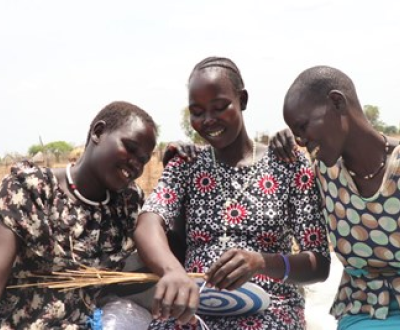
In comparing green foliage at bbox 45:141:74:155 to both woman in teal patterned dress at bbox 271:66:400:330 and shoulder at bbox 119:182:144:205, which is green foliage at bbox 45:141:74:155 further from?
woman in teal patterned dress at bbox 271:66:400:330

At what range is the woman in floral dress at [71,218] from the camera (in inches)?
94.3

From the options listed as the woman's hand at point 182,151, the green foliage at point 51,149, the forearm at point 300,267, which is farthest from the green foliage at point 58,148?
the forearm at point 300,267

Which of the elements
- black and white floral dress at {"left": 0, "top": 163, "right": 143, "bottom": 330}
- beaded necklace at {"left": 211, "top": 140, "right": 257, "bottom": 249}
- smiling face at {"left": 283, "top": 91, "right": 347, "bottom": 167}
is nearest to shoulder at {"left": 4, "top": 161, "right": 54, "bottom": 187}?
black and white floral dress at {"left": 0, "top": 163, "right": 143, "bottom": 330}

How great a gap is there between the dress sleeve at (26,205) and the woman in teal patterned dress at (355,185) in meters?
1.01

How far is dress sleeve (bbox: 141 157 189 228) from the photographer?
2658mm

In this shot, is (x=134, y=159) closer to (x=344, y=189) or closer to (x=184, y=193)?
(x=184, y=193)

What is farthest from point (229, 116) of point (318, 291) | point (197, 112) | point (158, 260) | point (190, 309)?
point (318, 291)

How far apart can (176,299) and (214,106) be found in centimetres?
91

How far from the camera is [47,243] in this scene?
7.99 feet

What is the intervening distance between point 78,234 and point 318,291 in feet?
8.23

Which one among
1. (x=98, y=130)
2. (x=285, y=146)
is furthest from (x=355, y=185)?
(x=98, y=130)

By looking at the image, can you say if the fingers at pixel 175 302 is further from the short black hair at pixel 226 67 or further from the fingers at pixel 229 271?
the short black hair at pixel 226 67

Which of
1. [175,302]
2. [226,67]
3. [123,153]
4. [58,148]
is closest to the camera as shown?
[175,302]

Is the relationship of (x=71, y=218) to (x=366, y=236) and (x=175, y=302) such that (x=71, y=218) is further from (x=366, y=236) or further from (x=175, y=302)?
(x=366, y=236)
